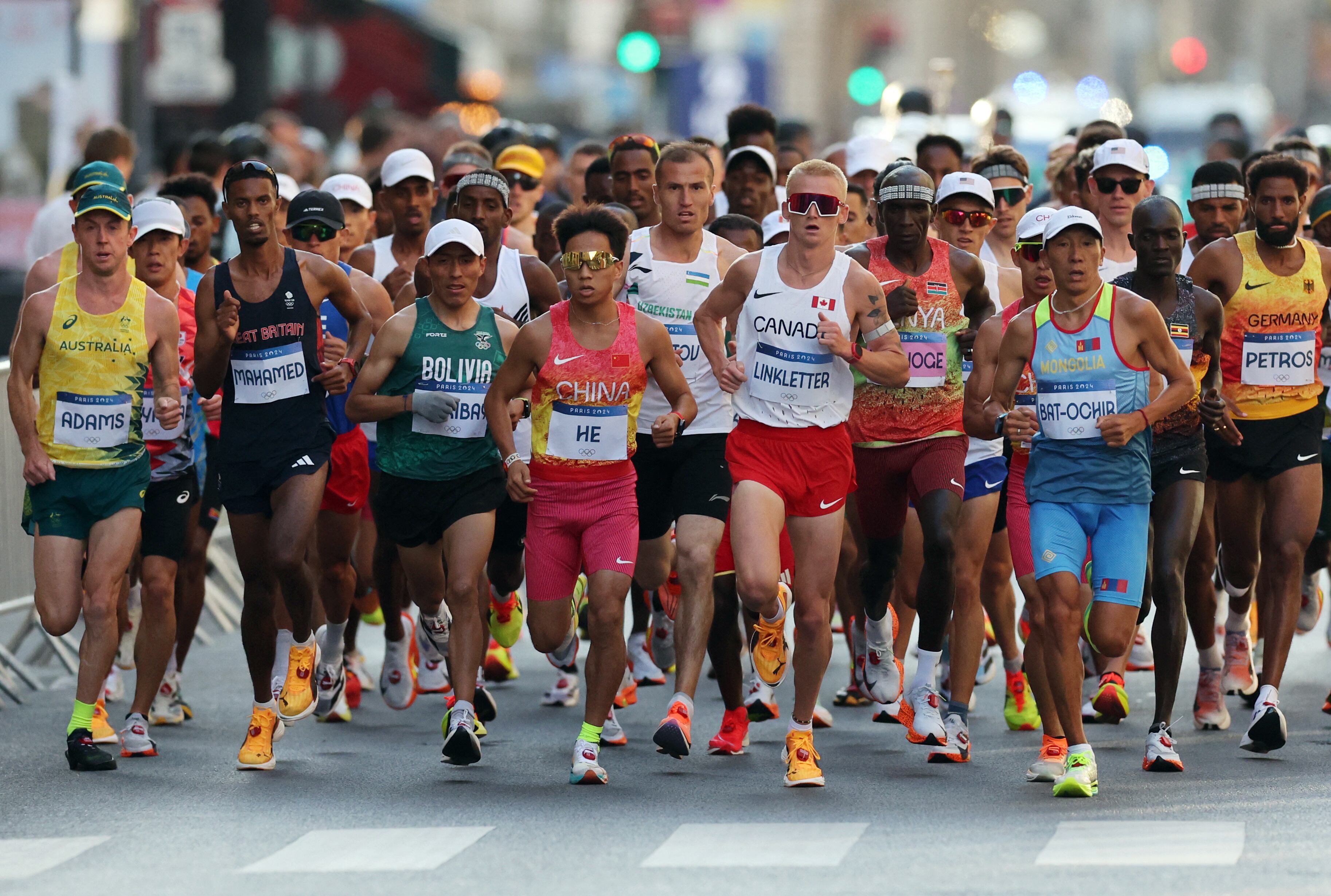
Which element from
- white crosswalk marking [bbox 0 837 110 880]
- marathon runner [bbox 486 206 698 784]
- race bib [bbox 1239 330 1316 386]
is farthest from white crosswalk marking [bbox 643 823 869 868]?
race bib [bbox 1239 330 1316 386]

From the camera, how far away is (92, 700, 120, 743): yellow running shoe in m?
10.9

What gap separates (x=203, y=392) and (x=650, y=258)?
2.12 meters

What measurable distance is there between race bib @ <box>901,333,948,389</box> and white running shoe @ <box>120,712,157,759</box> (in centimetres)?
370

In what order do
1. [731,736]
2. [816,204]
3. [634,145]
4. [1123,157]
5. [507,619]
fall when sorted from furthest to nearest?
[634,145] < [507,619] < [1123,157] < [731,736] < [816,204]

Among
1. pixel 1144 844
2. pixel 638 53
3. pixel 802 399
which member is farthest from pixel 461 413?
pixel 638 53

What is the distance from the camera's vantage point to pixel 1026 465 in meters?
10.2

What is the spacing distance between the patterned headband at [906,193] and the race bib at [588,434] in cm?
164

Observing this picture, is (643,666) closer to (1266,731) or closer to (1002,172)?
(1002,172)

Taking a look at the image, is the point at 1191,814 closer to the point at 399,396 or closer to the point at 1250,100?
the point at 399,396

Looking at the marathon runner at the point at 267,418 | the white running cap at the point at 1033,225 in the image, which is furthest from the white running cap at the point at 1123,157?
the marathon runner at the point at 267,418

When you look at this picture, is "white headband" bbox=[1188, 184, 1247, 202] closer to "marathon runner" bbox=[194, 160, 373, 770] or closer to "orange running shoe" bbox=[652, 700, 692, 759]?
"orange running shoe" bbox=[652, 700, 692, 759]

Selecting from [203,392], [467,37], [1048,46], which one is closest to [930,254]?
[203,392]

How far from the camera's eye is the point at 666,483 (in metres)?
11.1

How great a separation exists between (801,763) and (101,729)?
3264mm
